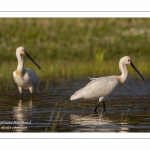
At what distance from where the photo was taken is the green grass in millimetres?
23031

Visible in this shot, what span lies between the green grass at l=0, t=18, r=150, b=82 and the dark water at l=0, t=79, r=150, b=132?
409cm

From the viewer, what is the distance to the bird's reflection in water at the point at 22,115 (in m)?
12.7

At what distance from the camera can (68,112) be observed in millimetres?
14430

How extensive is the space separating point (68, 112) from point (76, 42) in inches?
412

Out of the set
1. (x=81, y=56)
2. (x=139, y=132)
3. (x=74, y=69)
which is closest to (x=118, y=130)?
(x=139, y=132)

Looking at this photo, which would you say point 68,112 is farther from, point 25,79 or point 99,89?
point 25,79

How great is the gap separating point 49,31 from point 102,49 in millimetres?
2244

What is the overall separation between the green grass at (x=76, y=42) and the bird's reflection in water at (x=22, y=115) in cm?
605

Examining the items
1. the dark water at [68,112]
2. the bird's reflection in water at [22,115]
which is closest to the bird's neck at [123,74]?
the dark water at [68,112]

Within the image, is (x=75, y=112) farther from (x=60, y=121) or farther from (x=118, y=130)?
(x=118, y=130)

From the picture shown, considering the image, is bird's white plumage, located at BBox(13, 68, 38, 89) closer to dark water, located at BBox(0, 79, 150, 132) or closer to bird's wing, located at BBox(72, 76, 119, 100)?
dark water, located at BBox(0, 79, 150, 132)

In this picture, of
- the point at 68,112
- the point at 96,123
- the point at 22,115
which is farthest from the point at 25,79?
the point at 96,123

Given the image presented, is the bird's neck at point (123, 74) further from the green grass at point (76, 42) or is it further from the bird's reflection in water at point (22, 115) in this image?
the green grass at point (76, 42)
